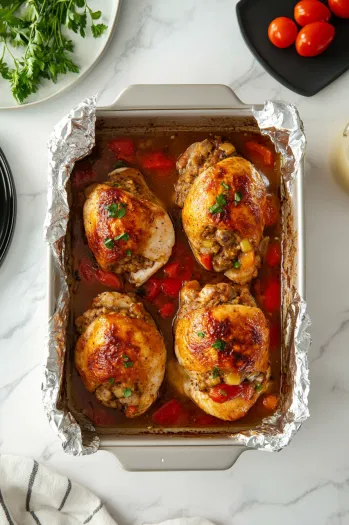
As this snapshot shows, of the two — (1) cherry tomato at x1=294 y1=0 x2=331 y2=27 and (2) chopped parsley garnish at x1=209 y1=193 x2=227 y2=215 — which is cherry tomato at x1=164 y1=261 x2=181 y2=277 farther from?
(1) cherry tomato at x1=294 y1=0 x2=331 y2=27

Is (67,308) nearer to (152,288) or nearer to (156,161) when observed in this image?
(152,288)

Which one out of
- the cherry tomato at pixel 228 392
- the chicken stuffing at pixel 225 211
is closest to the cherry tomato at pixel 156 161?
the chicken stuffing at pixel 225 211

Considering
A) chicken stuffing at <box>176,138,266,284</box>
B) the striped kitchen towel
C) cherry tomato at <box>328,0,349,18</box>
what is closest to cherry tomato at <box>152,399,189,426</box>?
the striped kitchen towel

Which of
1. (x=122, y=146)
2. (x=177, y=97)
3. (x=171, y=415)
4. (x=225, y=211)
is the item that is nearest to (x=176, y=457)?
(x=171, y=415)

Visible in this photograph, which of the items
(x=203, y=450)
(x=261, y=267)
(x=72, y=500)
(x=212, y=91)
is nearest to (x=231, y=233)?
(x=261, y=267)

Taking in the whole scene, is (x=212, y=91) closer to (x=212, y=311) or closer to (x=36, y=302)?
(x=212, y=311)

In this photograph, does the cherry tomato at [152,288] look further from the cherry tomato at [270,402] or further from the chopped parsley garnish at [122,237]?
the cherry tomato at [270,402]
